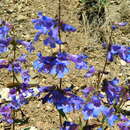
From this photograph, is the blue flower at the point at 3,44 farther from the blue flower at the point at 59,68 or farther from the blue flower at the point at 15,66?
the blue flower at the point at 59,68

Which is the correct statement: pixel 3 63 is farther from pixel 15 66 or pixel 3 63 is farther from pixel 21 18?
pixel 21 18

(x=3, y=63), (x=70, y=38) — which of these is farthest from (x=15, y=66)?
(x=70, y=38)

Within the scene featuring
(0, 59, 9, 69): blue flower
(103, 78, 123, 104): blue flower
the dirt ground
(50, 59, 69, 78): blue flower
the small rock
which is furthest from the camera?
the small rock

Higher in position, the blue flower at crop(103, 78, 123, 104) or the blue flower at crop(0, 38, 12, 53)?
the blue flower at crop(0, 38, 12, 53)

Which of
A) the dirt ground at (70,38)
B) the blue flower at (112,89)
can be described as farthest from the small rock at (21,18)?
the blue flower at (112,89)

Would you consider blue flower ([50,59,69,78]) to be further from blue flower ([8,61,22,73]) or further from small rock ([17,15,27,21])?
small rock ([17,15,27,21])

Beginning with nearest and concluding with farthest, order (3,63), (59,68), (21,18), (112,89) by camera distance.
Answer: (59,68) → (112,89) → (3,63) → (21,18)

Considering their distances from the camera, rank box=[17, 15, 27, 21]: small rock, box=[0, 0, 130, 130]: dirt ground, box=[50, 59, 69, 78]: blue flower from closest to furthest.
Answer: box=[50, 59, 69, 78]: blue flower
box=[0, 0, 130, 130]: dirt ground
box=[17, 15, 27, 21]: small rock

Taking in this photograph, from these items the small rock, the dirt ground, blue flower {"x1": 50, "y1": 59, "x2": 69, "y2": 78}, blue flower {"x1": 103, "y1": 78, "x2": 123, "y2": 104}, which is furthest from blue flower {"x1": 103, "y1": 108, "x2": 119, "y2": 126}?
the small rock
